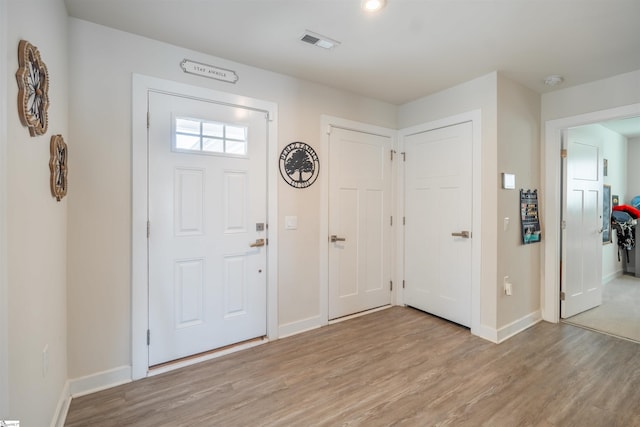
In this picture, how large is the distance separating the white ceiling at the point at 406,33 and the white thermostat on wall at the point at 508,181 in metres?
0.94

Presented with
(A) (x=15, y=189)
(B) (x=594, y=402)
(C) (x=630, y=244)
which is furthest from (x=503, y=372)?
(C) (x=630, y=244)

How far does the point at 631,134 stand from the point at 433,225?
4.43 m

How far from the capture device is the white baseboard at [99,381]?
2006mm

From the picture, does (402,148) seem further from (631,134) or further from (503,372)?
(631,134)

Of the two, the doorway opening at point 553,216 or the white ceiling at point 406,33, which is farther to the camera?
the doorway opening at point 553,216

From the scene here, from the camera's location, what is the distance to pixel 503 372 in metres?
2.29

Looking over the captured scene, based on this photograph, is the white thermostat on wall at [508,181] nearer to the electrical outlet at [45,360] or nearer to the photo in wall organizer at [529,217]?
the photo in wall organizer at [529,217]

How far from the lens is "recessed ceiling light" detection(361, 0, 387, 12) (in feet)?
5.96

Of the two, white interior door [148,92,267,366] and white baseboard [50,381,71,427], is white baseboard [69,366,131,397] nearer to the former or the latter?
white baseboard [50,381,71,427]

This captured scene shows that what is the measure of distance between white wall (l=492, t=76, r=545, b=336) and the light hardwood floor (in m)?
0.34

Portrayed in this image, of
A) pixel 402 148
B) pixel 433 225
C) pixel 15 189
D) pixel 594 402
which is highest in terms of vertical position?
pixel 402 148

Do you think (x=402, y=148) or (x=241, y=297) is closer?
(x=241, y=297)

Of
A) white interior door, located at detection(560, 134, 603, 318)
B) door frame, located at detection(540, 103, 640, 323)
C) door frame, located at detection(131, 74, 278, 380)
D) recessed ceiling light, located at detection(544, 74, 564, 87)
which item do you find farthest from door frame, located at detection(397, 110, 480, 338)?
door frame, located at detection(131, 74, 278, 380)

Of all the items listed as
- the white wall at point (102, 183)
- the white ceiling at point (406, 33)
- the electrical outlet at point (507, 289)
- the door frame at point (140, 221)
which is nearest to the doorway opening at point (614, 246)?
the electrical outlet at point (507, 289)
